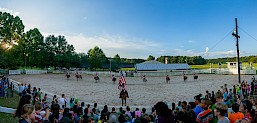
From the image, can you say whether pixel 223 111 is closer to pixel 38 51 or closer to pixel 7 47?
pixel 7 47

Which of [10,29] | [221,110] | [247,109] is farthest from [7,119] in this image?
[10,29]

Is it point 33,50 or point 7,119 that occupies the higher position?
point 33,50

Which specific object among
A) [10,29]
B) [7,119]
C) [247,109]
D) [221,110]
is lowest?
[7,119]

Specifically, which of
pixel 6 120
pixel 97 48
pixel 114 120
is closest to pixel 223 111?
pixel 114 120

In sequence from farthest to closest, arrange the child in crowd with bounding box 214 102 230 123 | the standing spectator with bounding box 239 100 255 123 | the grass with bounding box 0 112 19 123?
the grass with bounding box 0 112 19 123 < the standing spectator with bounding box 239 100 255 123 < the child in crowd with bounding box 214 102 230 123

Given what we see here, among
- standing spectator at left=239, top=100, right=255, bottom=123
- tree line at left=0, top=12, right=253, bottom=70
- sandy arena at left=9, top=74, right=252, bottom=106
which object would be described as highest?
tree line at left=0, top=12, right=253, bottom=70

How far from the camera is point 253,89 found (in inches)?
690

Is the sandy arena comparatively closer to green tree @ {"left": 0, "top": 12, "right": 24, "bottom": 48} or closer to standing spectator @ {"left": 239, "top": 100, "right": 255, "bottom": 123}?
standing spectator @ {"left": 239, "top": 100, "right": 255, "bottom": 123}

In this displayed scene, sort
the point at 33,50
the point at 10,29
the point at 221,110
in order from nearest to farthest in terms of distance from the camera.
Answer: the point at 221,110
the point at 10,29
the point at 33,50

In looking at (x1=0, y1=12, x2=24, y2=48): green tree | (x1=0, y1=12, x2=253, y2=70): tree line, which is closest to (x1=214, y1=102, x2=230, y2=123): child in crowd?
(x1=0, y1=12, x2=253, y2=70): tree line

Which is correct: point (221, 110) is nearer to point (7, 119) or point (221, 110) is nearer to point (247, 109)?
point (247, 109)

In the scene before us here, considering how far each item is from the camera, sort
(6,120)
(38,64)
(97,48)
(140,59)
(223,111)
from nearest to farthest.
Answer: (223,111)
(6,120)
(38,64)
(97,48)
(140,59)

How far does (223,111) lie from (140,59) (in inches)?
5674

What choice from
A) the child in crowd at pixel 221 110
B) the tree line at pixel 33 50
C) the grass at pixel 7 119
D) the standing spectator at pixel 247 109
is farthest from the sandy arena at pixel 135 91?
the tree line at pixel 33 50
